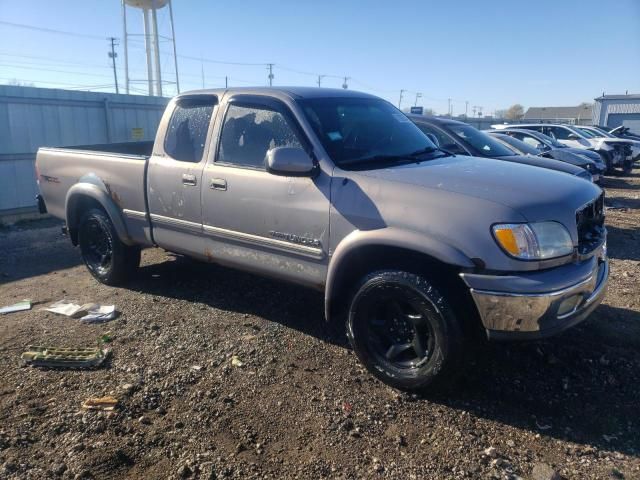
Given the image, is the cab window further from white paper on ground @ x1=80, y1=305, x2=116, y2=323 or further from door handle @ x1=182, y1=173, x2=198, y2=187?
white paper on ground @ x1=80, y1=305, x2=116, y2=323

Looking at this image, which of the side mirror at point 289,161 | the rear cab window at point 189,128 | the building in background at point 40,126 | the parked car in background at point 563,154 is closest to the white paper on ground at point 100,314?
the rear cab window at point 189,128

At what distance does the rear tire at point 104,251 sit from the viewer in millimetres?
5250

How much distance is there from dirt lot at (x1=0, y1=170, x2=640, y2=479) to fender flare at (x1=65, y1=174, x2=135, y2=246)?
78 cm

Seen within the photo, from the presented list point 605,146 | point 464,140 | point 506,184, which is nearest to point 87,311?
point 506,184

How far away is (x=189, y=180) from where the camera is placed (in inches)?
171

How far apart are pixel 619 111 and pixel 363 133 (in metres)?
47.4

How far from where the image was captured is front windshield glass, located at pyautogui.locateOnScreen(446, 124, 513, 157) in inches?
300

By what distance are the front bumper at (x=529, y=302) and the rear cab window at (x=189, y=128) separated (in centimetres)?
264

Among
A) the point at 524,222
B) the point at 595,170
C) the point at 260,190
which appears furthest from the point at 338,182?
the point at 595,170

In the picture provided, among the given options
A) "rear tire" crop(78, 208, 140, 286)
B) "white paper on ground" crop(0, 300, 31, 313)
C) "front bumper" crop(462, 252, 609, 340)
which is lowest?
"white paper on ground" crop(0, 300, 31, 313)

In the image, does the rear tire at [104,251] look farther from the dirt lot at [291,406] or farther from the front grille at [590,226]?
the front grille at [590,226]

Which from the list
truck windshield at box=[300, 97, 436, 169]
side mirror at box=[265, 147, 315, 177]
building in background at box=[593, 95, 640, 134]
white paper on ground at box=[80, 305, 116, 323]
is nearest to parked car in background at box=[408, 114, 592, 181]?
truck windshield at box=[300, 97, 436, 169]

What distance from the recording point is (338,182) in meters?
3.46

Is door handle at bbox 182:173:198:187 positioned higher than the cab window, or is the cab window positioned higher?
the cab window
